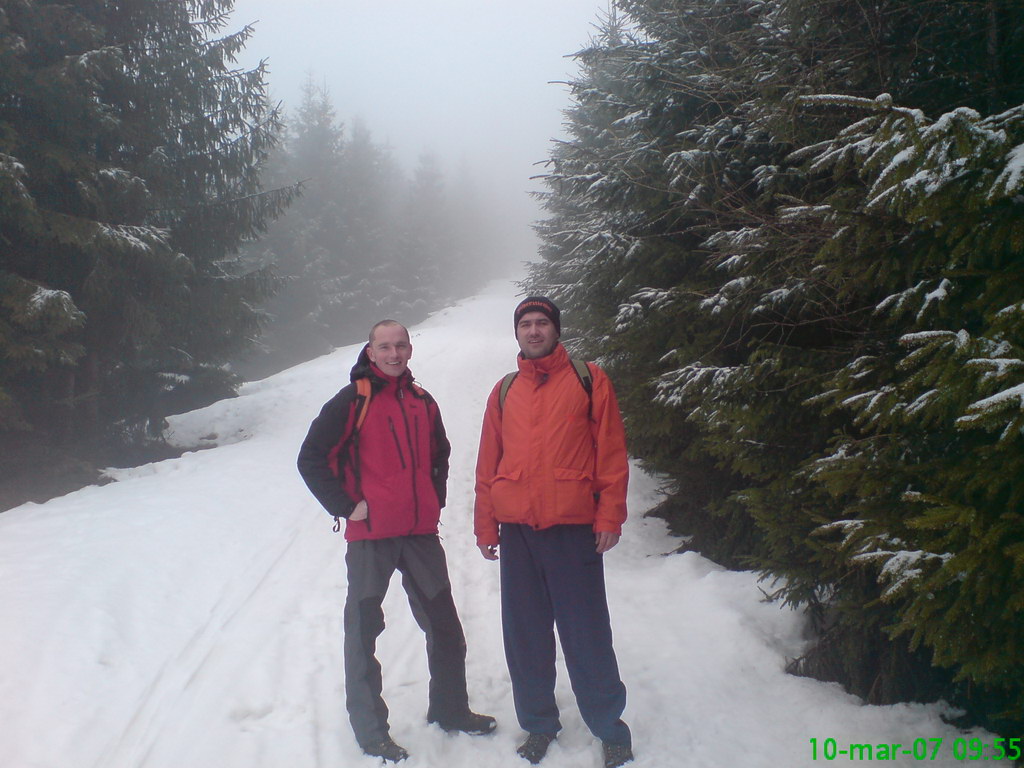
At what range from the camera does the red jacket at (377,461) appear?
3451 mm

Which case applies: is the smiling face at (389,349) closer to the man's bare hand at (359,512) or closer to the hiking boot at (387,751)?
A: the man's bare hand at (359,512)

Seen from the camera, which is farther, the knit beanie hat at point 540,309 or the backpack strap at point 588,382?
the knit beanie hat at point 540,309

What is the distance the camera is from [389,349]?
11.9 feet

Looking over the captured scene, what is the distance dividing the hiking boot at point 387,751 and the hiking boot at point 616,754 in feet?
3.62

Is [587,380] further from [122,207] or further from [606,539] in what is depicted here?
[122,207]

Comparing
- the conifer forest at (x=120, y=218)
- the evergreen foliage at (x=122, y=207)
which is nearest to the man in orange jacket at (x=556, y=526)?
the evergreen foliage at (x=122, y=207)

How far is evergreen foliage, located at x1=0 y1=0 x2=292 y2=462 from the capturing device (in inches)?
325

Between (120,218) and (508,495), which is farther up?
(120,218)

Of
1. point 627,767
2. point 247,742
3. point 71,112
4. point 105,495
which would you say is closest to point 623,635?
point 627,767

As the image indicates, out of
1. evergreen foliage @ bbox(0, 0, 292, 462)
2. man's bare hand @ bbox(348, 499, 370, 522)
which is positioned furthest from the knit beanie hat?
evergreen foliage @ bbox(0, 0, 292, 462)

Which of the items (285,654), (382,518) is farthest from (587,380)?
(285,654)

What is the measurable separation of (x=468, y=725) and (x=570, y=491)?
1608 mm

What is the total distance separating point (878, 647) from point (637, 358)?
2.87m

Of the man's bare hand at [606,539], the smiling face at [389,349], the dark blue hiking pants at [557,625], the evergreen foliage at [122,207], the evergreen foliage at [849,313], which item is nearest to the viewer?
the evergreen foliage at [849,313]
